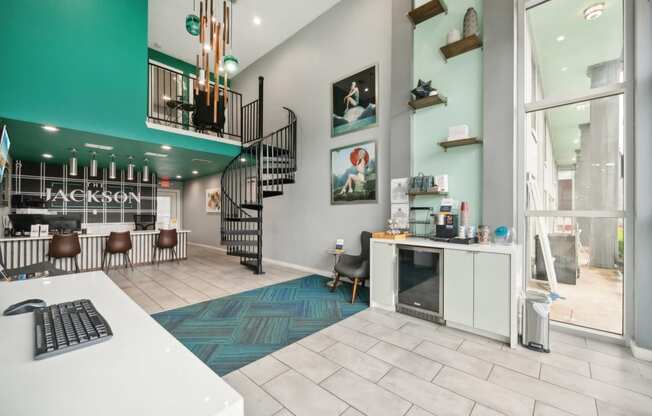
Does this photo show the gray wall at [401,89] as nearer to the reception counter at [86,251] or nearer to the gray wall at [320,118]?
the gray wall at [320,118]

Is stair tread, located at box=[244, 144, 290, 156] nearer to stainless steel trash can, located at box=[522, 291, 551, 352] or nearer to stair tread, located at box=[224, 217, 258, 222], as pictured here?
stair tread, located at box=[224, 217, 258, 222]

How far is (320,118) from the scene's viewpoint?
215 inches

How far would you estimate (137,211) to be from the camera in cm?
→ 916

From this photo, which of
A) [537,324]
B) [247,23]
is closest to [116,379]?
[537,324]

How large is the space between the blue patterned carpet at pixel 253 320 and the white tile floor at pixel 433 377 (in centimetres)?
19

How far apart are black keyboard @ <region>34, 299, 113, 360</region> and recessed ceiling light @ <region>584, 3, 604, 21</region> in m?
4.86

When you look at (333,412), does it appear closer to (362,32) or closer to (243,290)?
(243,290)

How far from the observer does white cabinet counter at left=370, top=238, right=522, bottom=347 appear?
259cm

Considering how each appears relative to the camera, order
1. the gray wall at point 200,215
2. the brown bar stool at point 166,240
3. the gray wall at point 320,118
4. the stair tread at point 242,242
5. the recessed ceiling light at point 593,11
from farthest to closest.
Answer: the gray wall at point 200,215, the brown bar stool at point 166,240, the stair tread at point 242,242, the gray wall at point 320,118, the recessed ceiling light at point 593,11

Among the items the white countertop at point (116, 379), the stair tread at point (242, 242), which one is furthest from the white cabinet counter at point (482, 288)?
the stair tread at point (242, 242)

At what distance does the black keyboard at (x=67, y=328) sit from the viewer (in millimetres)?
896

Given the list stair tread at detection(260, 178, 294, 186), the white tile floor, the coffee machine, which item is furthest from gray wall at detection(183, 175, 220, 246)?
the coffee machine

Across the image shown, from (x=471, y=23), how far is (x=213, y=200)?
817 centimetres

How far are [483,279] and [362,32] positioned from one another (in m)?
4.44
